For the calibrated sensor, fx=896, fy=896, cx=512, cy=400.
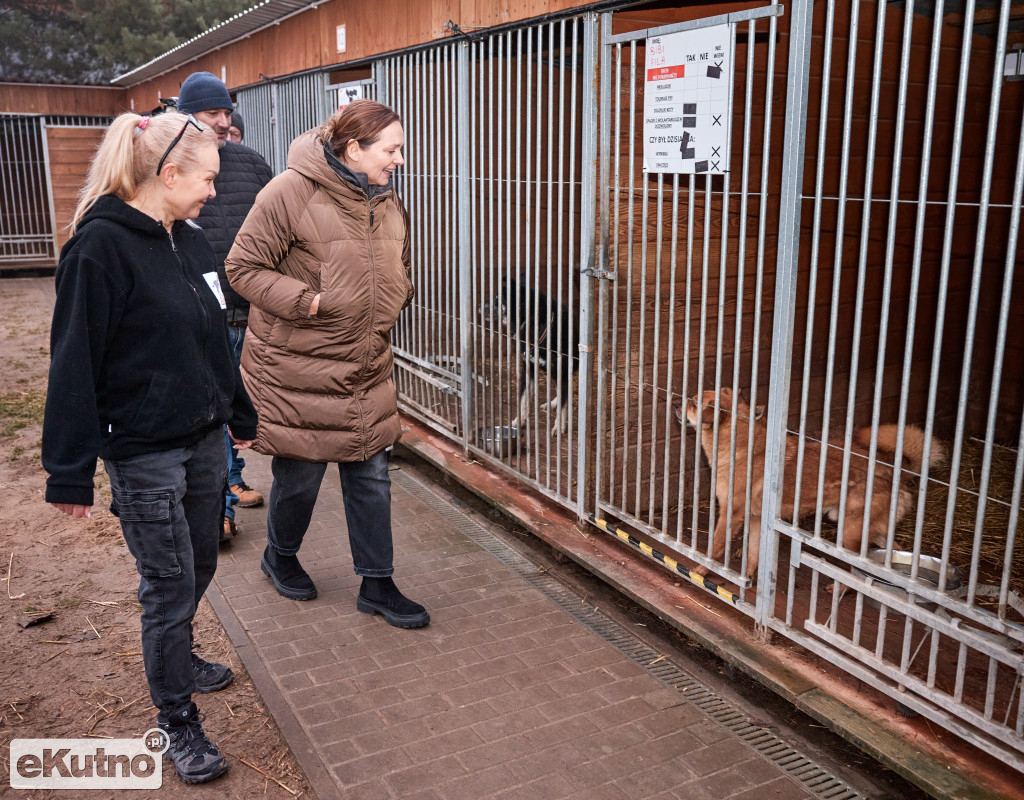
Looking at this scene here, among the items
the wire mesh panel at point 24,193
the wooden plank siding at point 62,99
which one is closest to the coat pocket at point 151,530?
the wire mesh panel at point 24,193

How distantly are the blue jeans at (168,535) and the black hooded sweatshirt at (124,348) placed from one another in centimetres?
7

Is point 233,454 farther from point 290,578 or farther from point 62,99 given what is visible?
point 62,99

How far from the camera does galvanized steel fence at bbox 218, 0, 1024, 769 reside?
3080mm

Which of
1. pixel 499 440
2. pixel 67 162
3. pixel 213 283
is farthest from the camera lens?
pixel 67 162

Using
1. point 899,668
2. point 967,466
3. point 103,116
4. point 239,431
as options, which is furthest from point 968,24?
point 103,116

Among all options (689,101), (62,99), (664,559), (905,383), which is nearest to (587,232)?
(689,101)

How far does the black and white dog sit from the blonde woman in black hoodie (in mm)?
2333

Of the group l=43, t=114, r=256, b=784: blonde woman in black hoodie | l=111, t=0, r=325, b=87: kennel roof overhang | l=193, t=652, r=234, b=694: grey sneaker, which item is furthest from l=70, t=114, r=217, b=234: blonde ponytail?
l=111, t=0, r=325, b=87: kennel roof overhang

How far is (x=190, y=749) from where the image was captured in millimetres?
3098

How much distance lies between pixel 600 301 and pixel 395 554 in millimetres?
1802

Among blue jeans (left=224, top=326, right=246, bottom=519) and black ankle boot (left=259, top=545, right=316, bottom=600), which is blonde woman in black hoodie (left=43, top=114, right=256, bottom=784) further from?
blue jeans (left=224, top=326, right=246, bottom=519)

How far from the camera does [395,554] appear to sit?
16.4 feet

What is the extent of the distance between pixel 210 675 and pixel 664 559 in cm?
210

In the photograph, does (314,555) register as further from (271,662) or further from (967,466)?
(967,466)
